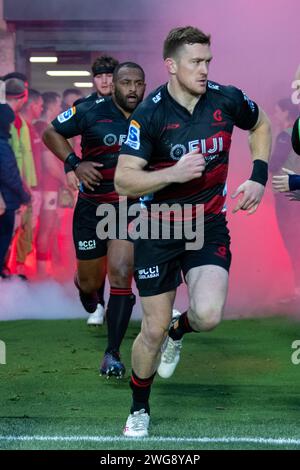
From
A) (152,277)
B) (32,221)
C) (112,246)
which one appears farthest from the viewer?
(32,221)

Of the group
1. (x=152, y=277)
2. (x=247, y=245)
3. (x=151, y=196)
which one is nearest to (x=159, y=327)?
(x=152, y=277)

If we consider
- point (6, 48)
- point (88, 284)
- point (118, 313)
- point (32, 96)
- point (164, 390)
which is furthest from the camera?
point (6, 48)

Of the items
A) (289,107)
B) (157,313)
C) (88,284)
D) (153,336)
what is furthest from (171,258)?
(289,107)

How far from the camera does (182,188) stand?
6.43 metres

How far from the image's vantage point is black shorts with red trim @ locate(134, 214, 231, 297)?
20.8 feet

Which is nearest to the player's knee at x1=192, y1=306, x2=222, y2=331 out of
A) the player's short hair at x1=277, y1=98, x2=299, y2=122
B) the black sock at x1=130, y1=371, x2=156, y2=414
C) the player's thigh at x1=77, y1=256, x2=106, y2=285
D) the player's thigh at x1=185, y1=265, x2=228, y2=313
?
the player's thigh at x1=185, y1=265, x2=228, y2=313

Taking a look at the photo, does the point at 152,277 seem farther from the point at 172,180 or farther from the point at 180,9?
the point at 180,9

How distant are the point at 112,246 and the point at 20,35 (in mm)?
6608

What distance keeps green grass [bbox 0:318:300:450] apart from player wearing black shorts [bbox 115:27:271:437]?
39 centimetres

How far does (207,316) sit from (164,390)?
5.42 ft

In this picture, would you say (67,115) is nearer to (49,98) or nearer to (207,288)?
(207,288)

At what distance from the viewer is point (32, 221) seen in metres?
14.2

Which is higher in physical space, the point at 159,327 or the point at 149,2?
the point at 149,2

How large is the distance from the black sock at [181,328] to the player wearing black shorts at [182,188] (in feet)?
1.90
